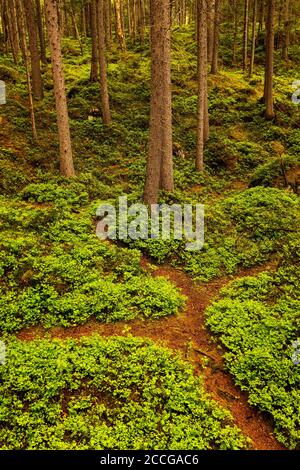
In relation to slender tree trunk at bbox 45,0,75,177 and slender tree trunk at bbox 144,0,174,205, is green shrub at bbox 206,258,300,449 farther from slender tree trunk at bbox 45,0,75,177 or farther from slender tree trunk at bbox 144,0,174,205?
slender tree trunk at bbox 45,0,75,177

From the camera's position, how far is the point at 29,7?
19344mm

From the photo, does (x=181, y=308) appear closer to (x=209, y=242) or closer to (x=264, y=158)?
(x=209, y=242)

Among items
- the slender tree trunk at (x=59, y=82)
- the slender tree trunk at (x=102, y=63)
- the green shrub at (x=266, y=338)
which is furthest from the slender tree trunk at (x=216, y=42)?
the green shrub at (x=266, y=338)

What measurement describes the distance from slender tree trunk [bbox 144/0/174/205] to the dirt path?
176 inches

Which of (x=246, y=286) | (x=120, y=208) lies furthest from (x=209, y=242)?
(x=120, y=208)

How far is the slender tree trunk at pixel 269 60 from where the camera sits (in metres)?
20.0

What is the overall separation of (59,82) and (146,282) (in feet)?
26.3

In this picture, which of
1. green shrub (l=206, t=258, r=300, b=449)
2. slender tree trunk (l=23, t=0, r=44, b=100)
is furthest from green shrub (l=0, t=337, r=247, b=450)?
slender tree trunk (l=23, t=0, r=44, b=100)

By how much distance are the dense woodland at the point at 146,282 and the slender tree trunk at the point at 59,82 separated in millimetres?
48

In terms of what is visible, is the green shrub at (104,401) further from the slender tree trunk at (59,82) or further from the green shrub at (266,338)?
the slender tree trunk at (59,82)

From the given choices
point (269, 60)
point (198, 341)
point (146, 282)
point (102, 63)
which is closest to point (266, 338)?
point (198, 341)

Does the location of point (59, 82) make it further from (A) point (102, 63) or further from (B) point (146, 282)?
(B) point (146, 282)

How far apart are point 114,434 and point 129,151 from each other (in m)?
14.4

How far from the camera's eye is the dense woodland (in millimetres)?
6039
